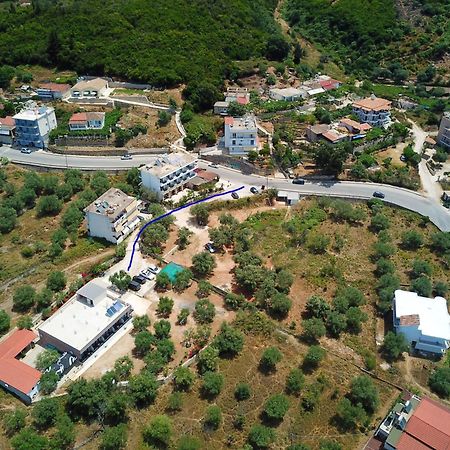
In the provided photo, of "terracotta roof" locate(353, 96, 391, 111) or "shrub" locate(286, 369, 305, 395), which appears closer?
"shrub" locate(286, 369, 305, 395)

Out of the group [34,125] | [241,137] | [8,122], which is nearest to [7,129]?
[8,122]

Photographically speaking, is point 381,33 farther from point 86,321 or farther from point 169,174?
point 86,321

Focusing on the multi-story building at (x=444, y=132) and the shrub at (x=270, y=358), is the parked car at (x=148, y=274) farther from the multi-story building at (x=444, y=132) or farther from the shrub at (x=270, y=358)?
the multi-story building at (x=444, y=132)

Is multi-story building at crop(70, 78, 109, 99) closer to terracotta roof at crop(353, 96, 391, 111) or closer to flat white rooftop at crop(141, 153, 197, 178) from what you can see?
flat white rooftop at crop(141, 153, 197, 178)

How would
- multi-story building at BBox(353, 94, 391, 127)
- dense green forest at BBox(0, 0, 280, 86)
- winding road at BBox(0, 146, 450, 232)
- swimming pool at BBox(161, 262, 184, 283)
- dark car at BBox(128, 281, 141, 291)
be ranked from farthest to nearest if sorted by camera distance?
dense green forest at BBox(0, 0, 280, 86) < multi-story building at BBox(353, 94, 391, 127) < winding road at BBox(0, 146, 450, 232) < swimming pool at BBox(161, 262, 184, 283) < dark car at BBox(128, 281, 141, 291)

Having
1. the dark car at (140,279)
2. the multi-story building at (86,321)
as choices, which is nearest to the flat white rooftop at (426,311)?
the dark car at (140,279)

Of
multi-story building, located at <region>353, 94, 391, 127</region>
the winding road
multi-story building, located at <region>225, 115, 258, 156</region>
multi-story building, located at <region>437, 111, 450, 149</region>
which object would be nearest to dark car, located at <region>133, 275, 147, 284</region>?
the winding road
